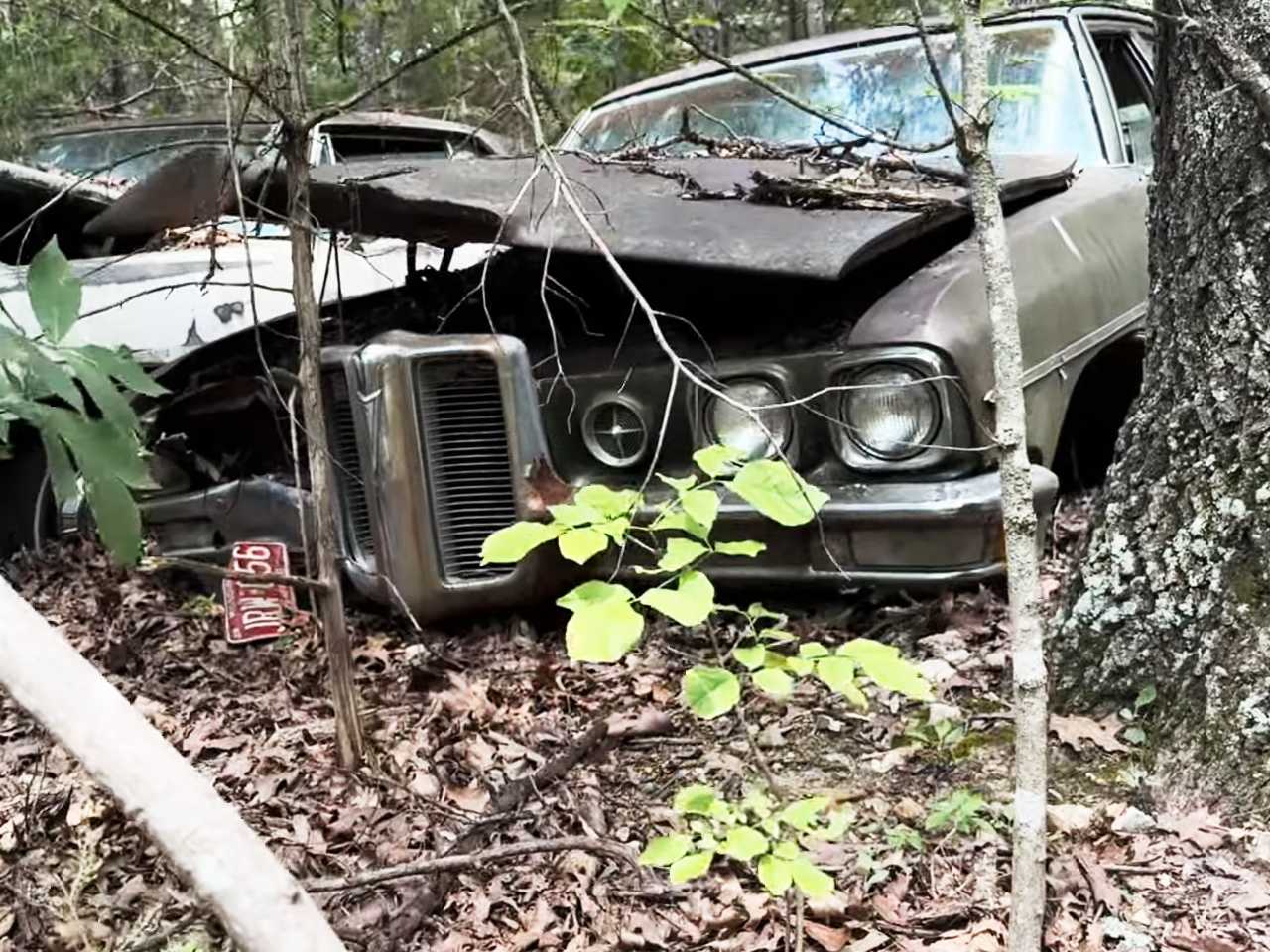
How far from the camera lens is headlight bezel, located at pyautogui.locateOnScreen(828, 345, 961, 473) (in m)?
2.60

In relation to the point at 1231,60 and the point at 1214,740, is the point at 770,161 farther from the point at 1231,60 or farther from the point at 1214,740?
the point at 1214,740

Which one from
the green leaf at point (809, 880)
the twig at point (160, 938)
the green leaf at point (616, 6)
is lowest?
the twig at point (160, 938)

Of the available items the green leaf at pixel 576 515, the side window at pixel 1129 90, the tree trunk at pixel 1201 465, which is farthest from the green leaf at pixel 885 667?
the side window at pixel 1129 90

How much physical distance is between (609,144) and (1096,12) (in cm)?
169

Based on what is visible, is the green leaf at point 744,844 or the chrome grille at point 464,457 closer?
the green leaf at point 744,844

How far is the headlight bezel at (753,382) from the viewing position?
9.08 ft

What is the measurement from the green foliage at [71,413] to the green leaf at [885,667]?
0.96 m

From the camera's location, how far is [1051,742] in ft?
7.21

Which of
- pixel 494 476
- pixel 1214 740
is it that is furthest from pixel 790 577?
pixel 1214 740

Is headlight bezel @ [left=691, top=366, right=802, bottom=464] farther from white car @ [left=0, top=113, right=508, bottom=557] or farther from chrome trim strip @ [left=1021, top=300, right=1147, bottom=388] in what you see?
white car @ [left=0, top=113, right=508, bottom=557]

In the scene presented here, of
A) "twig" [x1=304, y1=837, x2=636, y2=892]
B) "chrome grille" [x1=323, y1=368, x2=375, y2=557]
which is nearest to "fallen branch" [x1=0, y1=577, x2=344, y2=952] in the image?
"twig" [x1=304, y1=837, x2=636, y2=892]

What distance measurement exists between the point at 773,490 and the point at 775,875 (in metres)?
0.48

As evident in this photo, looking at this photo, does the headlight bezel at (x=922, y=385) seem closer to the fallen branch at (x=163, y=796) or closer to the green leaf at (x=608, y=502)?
the green leaf at (x=608, y=502)

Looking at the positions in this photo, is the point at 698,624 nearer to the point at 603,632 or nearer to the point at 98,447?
the point at 603,632
